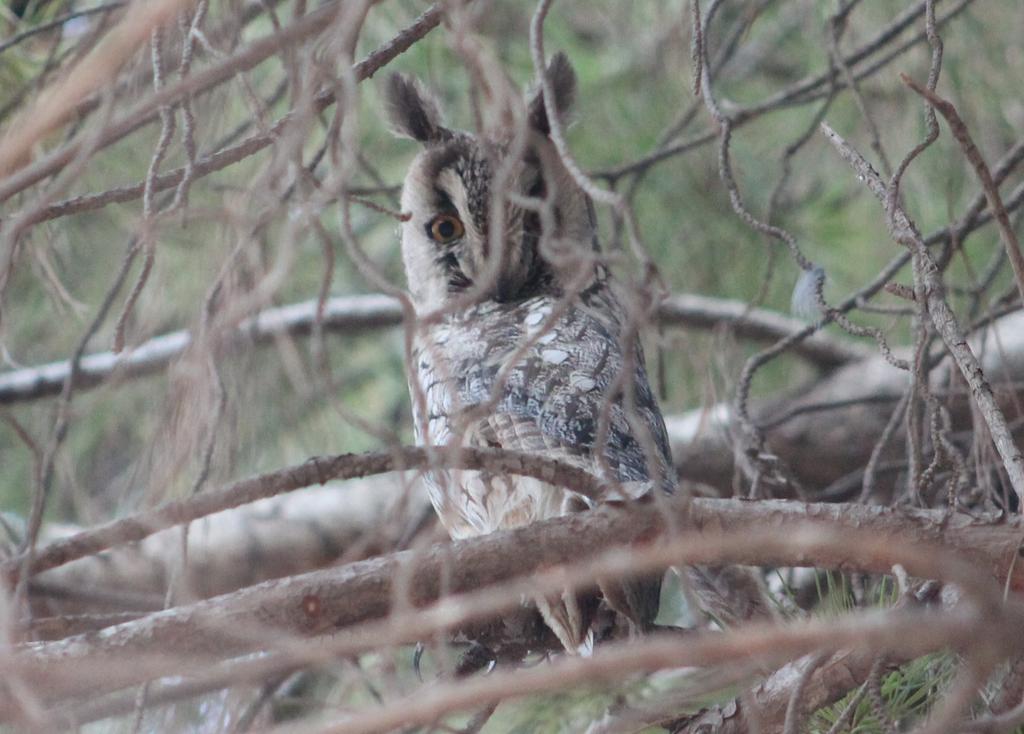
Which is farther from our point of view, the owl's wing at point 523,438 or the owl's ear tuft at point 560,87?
the owl's ear tuft at point 560,87

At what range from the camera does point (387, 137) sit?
10.8 ft

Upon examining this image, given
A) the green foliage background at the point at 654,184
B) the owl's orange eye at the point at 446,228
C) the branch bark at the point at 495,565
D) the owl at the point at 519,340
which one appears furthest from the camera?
the green foliage background at the point at 654,184

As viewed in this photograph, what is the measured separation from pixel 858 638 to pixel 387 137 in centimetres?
265

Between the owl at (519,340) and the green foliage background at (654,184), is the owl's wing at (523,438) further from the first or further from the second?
Answer: the green foliage background at (654,184)

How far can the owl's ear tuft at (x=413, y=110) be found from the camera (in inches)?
99.3

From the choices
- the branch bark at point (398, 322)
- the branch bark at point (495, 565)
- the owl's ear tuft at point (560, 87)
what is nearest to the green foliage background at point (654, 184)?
the branch bark at point (398, 322)

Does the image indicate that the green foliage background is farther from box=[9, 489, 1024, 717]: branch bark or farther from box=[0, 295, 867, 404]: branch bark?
box=[9, 489, 1024, 717]: branch bark

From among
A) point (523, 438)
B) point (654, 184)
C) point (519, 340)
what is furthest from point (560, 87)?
point (523, 438)

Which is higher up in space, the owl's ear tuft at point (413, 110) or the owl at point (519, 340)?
the owl's ear tuft at point (413, 110)

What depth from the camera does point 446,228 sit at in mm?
2502

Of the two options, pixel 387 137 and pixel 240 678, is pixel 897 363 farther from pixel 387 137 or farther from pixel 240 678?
pixel 387 137

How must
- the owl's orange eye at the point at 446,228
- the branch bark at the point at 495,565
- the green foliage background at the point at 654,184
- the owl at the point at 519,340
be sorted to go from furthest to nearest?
the green foliage background at the point at 654,184 < the owl's orange eye at the point at 446,228 < the owl at the point at 519,340 < the branch bark at the point at 495,565

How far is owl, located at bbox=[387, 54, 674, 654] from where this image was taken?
5.93 feet

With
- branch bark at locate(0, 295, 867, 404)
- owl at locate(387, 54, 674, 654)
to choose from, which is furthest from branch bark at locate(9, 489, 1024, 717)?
branch bark at locate(0, 295, 867, 404)
